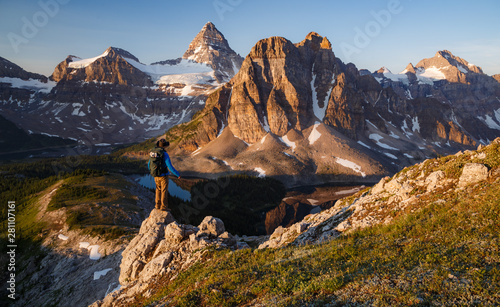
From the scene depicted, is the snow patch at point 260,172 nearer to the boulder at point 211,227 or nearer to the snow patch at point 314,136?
the snow patch at point 314,136

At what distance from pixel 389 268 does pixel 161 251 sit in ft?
43.9

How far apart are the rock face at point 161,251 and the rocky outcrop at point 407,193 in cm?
395

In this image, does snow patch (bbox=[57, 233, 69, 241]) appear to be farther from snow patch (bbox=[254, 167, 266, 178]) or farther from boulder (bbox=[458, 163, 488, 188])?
snow patch (bbox=[254, 167, 266, 178])

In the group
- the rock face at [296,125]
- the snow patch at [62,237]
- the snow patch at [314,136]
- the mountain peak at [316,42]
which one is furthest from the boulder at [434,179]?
the mountain peak at [316,42]

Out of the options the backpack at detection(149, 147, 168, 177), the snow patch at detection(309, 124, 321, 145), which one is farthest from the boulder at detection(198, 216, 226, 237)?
the snow patch at detection(309, 124, 321, 145)

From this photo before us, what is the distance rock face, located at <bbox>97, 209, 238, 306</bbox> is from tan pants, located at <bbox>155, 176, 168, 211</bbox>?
521 millimetres

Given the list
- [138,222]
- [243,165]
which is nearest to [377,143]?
[243,165]

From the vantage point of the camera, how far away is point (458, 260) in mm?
6969

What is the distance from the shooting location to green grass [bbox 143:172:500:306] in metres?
6.14

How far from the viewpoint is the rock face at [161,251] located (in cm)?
1383

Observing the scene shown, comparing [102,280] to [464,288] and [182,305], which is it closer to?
[182,305]

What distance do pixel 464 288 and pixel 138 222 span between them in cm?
4196

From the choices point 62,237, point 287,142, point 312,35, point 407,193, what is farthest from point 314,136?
point 407,193

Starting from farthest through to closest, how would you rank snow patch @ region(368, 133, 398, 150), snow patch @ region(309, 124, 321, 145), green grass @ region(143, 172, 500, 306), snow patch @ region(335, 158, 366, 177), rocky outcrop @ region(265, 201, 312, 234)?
snow patch @ region(368, 133, 398, 150)
snow patch @ region(309, 124, 321, 145)
snow patch @ region(335, 158, 366, 177)
rocky outcrop @ region(265, 201, 312, 234)
green grass @ region(143, 172, 500, 306)
